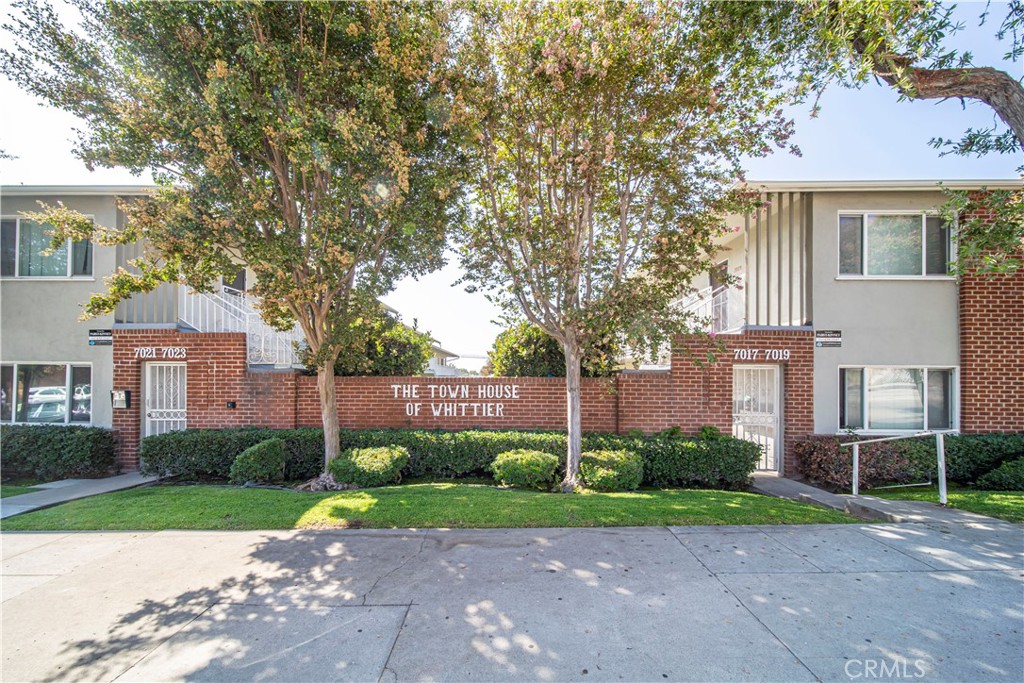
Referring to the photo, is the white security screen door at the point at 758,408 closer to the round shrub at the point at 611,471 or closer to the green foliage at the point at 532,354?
the green foliage at the point at 532,354

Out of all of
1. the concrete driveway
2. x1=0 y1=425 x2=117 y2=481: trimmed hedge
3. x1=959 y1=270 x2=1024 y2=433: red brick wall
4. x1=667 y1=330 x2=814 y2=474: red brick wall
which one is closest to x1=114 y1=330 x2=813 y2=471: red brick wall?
x1=667 y1=330 x2=814 y2=474: red brick wall

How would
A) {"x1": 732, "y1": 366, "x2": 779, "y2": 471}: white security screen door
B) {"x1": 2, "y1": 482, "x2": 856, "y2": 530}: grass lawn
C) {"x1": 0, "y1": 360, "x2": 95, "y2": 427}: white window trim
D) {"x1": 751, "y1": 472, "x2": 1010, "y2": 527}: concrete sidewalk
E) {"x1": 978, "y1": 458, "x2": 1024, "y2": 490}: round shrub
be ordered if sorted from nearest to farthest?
{"x1": 2, "y1": 482, "x2": 856, "y2": 530}: grass lawn
{"x1": 751, "y1": 472, "x2": 1010, "y2": 527}: concrete sidewalk
{"x1": 978, "y1": 458, "x2": 1024, "y2": 490}: round shrub
{"x1": 732, "y1": 366, "x2": 779, "y2": 471}: white security screen door
{"x1": 0, "y1": 360, "x2": 95, "y2": 427}: white window trim

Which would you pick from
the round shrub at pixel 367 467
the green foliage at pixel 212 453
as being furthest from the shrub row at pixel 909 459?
the green foliage at pixel 212 453

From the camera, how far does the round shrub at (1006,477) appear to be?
815cm

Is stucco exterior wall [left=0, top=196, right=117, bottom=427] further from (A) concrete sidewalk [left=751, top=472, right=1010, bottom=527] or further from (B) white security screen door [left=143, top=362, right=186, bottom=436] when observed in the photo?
(A) concrete sidewalk [left=751, top=472, right=1010, bottom=527]

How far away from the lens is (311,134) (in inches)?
248

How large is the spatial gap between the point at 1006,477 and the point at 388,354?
11.6 m

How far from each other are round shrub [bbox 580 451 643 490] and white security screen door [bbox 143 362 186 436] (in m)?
8.39

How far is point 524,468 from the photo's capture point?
24.9ft

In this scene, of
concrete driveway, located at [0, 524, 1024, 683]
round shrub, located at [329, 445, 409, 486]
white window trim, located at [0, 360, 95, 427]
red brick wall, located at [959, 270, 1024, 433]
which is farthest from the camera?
white window trim, located at [0, 360, 95, 427]

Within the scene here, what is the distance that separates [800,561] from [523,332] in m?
6.11

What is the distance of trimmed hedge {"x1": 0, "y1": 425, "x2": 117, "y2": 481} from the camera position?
29.6 ft

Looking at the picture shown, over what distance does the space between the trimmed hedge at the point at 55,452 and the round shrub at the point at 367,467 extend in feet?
17.0

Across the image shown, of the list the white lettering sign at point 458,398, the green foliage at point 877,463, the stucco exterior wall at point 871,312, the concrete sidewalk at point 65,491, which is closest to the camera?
the concrete sidewalk at point 65,491
